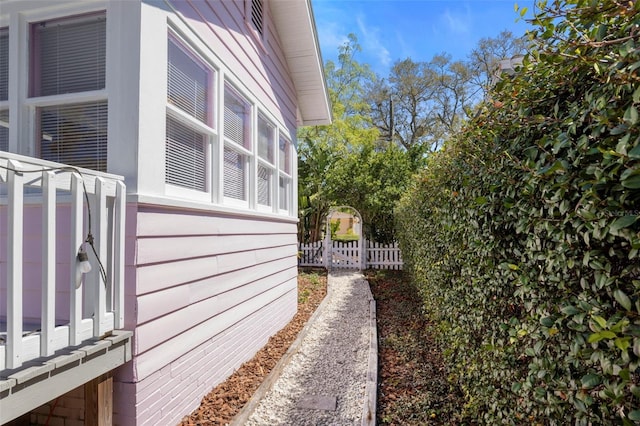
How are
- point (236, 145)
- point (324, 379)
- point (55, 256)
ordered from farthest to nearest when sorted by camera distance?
point (236, 145) < point (324, 379) < point (55, 256)

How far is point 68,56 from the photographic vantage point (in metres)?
2.82

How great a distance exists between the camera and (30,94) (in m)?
2.82

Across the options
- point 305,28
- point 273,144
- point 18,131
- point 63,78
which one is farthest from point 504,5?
point 18,131

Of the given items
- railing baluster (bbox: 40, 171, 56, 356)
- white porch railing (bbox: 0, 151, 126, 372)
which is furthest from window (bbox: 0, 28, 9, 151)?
railing baluster (bbox: 40, 171, 56, 356)

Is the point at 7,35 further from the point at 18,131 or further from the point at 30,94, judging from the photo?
the point at 18,131

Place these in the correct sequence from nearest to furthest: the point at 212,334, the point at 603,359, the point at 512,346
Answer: the point at 603,359 → the point at 512,346 → the point at 212,334

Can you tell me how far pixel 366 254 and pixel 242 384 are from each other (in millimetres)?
9653

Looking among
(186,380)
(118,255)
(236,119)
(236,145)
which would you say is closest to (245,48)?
(236,119)

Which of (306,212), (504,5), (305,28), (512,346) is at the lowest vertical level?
(512,346)

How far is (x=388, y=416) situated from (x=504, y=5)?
24.1 ft

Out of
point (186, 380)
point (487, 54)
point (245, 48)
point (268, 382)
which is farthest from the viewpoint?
point (487, 54)

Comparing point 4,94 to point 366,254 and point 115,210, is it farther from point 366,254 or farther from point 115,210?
point 366,254

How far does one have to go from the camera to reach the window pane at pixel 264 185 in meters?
5.33

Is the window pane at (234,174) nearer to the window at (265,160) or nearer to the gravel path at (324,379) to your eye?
the window at (265,160)
